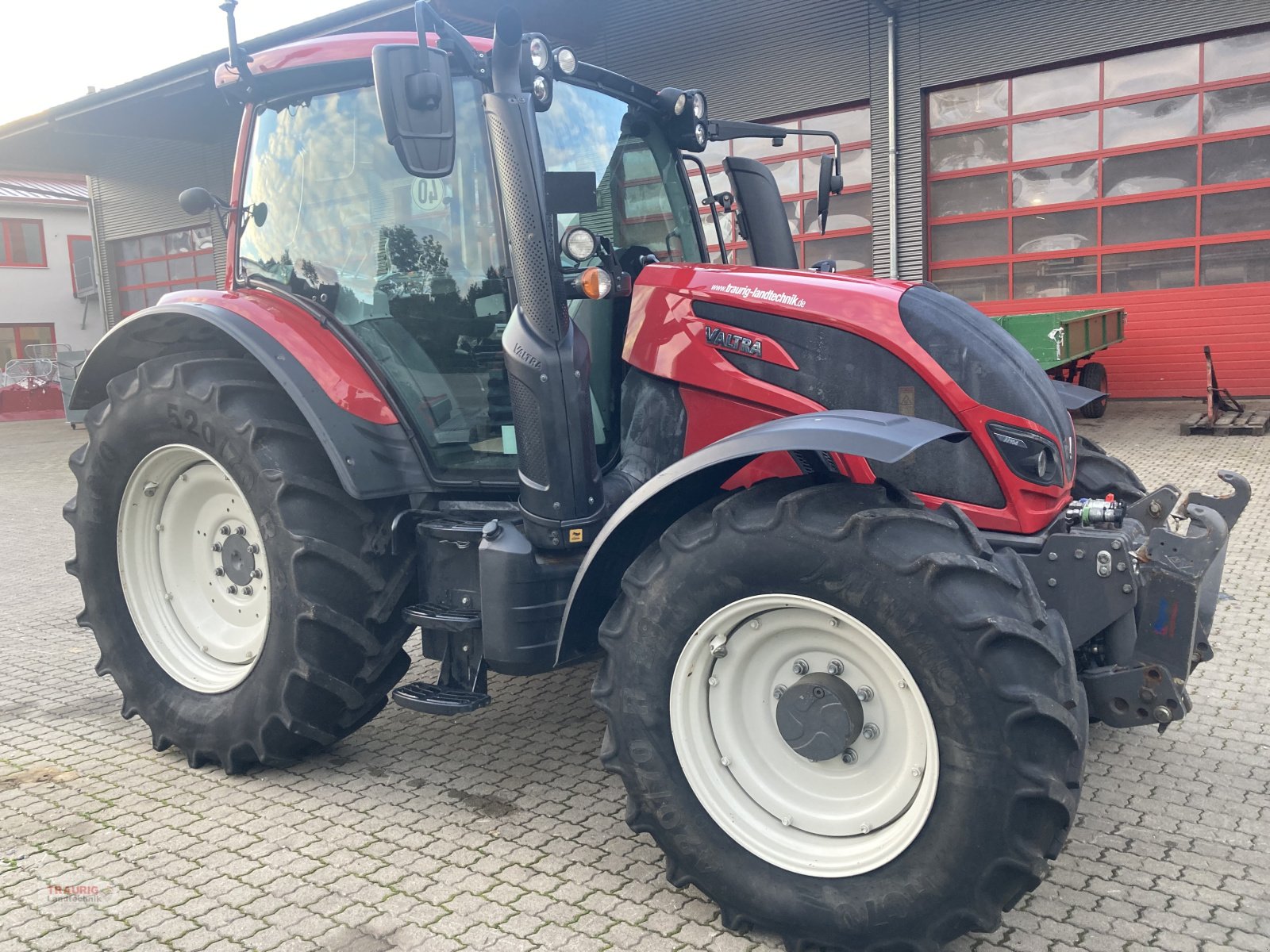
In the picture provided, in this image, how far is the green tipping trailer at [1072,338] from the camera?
10.6 metres

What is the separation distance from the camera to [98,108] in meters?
17.6

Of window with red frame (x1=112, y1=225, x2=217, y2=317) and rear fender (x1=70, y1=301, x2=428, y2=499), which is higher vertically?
window with red frame (x1=112, y1=225, x2=217, y2=317)

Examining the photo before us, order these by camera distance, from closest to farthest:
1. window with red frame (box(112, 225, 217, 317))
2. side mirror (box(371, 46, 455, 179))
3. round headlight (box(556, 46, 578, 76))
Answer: side mirror (box(371, 46, 455, 179))
round headlight (box(556, 46, 578, 76))
window with red frame (box(112, 225, 217, 317))

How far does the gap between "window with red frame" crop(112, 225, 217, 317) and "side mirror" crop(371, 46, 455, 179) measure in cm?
1998

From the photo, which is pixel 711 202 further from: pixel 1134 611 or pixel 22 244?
pixel 22 244

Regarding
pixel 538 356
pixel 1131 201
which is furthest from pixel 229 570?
pixel 1131 201

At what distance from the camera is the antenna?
3471mm

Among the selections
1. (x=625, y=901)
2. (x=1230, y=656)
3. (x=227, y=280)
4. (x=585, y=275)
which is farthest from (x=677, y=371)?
(x=1230, y=656)

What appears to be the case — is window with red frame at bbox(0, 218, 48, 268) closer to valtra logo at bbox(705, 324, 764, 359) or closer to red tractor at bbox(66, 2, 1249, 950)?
red tractor at bbox(66, 2, 1249, 950)

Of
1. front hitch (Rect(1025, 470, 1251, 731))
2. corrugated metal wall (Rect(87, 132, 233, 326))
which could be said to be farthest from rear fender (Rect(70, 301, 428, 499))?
corrugated metal wall (Rect(87, 132, 233, 326))

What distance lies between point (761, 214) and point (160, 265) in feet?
72.1

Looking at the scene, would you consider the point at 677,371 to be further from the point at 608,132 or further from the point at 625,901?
the point at 625,901

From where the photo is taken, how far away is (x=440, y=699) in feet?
11.0

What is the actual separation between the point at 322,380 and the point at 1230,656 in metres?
3.93
